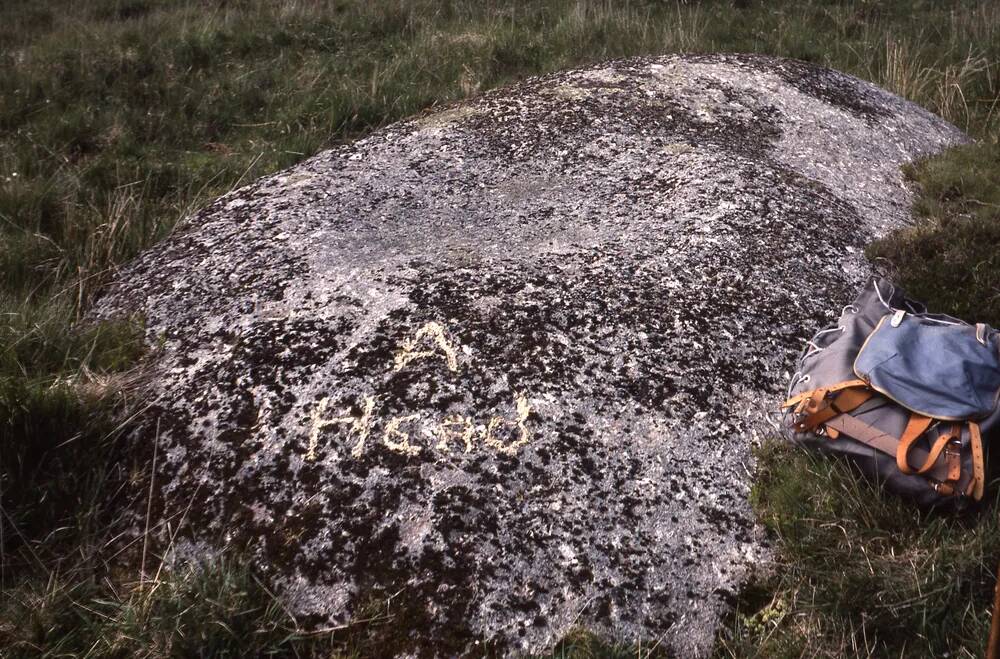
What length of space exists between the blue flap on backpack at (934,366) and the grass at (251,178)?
331mm

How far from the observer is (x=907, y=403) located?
2.36m

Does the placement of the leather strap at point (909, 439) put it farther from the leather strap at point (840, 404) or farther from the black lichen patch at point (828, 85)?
the black lichen patch at point (828, 85)

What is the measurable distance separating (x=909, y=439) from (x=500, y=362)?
1.31 m

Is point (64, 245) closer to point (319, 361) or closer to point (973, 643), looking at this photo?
point (319, 361)

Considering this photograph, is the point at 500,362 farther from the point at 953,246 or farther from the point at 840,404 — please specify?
the point at 953,246

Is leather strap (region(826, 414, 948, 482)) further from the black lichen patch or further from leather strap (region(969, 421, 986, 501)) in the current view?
the black lichen patch

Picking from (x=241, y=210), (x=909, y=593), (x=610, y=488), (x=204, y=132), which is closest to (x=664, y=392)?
(x=610, y=488)

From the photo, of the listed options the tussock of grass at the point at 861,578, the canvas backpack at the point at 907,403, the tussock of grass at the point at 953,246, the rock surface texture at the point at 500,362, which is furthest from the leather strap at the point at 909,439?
the tussock of grass at the point at 953,246

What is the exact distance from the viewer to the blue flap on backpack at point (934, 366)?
2.35 metres

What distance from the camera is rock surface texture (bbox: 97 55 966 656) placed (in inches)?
87.2

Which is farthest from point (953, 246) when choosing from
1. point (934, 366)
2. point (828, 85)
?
point (828, 85)

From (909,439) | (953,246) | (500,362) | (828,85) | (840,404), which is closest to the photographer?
(909,439)

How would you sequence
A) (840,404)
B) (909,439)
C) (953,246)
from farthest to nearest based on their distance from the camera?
1. (953,246)
2. (840,404)
3. (909,439)

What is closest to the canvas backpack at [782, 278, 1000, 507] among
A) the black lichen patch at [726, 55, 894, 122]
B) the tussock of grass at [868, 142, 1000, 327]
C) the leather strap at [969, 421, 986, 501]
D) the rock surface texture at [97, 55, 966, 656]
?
the leather strap at [969, 421, 986, 501]
